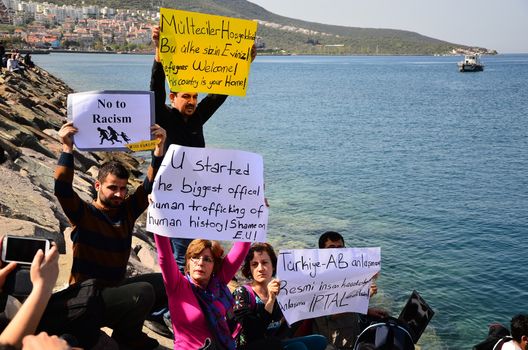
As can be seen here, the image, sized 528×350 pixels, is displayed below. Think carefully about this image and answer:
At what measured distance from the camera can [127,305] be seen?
4.30 metres

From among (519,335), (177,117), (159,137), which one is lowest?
(519,335)

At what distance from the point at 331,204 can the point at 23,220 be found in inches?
501

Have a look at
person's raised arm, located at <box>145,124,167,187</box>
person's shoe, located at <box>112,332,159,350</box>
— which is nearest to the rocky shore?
person's shoe, located at <box>112,332,159,350</box>

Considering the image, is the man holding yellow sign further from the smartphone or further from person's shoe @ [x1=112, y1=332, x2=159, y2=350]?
the smartphone

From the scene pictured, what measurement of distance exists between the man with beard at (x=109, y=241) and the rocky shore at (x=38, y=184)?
65cm

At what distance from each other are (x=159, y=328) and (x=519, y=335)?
3.30m

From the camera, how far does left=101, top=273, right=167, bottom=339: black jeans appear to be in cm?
427

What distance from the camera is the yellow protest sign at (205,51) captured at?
5.23 m

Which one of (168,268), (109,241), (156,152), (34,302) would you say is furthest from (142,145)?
(34,302)

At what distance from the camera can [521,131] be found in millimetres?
36969

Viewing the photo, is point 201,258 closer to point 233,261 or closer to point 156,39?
point 233,261

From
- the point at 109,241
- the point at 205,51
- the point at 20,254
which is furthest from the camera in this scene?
the point at 205,51

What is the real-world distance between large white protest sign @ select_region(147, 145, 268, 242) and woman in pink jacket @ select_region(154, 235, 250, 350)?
17cm

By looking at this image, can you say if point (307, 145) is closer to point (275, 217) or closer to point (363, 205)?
point (363, 205)
